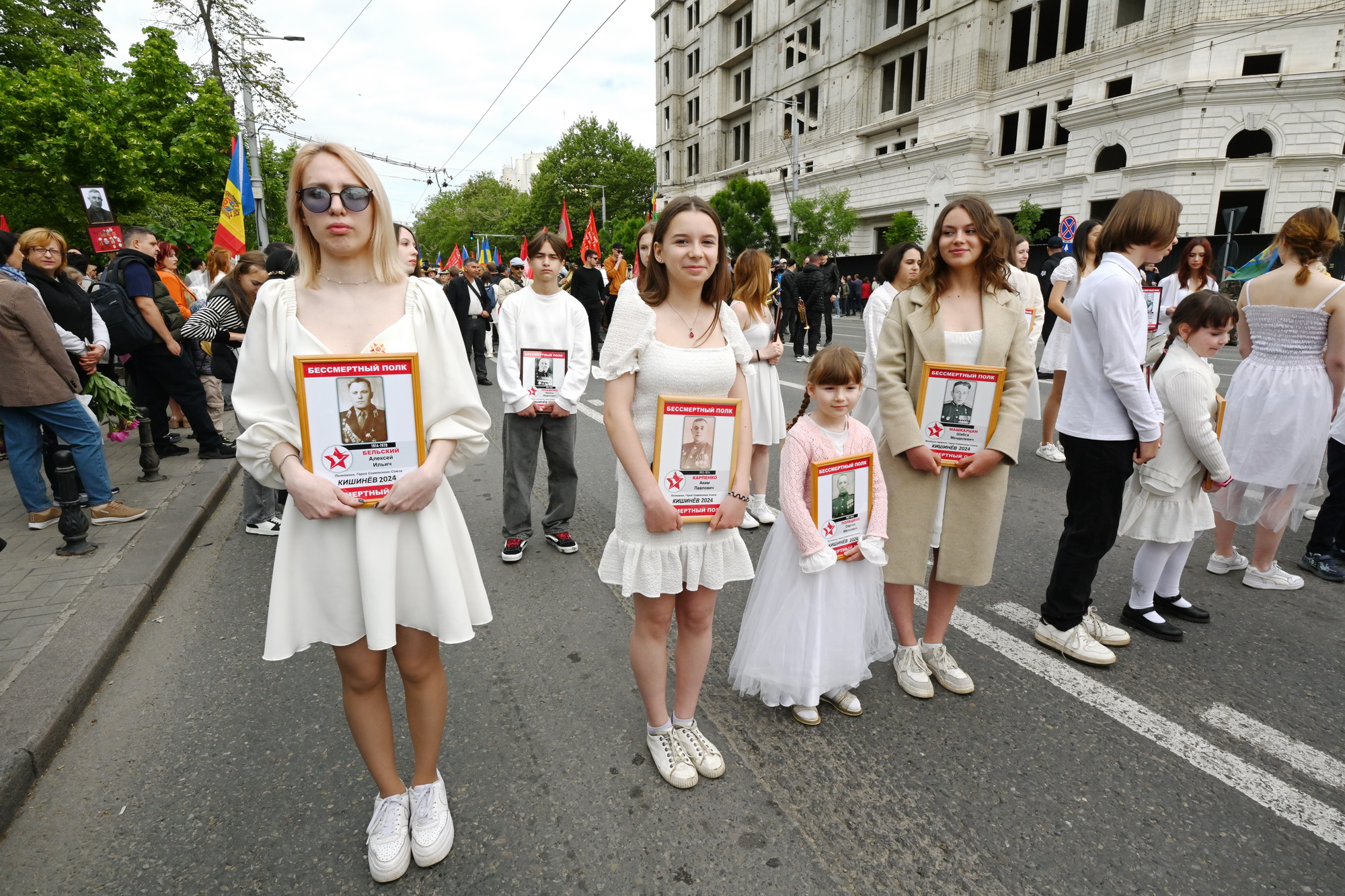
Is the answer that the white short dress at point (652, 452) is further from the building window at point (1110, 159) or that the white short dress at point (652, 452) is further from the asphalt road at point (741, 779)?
the building window at point (1110, 159)

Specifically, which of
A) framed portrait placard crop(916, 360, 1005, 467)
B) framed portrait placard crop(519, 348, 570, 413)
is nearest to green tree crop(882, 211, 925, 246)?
framed portrait placard crop(519, 348, 570, 413)

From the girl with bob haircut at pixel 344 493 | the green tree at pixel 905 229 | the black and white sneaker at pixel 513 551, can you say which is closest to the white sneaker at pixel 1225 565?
the black and white sneaker at pixel 513 551

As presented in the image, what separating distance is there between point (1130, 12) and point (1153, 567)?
38918 mm

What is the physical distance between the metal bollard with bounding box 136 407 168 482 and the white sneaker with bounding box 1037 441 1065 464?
811cm

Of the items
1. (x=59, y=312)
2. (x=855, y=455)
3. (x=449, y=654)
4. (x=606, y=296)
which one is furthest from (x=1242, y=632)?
(x=606, y=296)

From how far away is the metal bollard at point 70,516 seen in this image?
4559 millimetres

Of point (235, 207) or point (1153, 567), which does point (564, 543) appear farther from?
point (235, 207)

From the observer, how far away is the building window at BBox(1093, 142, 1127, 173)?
32.0 meters

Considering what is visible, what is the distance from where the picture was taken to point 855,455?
9.12ft

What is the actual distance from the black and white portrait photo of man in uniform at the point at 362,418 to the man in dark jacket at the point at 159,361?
19.2ft

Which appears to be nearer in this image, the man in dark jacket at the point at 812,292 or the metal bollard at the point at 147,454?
the metal bollard at the point at 147,454

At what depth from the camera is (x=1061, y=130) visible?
113ft

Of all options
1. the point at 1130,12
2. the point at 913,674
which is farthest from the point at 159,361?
the point at 1130,12

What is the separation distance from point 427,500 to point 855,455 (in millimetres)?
1621
